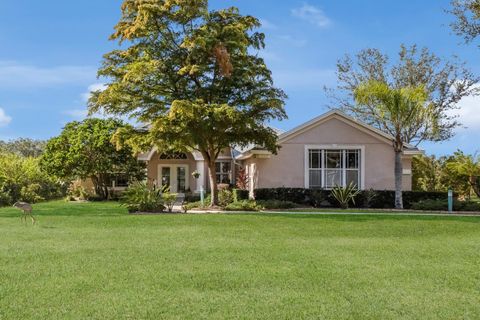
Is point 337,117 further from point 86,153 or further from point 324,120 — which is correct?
point 86,153

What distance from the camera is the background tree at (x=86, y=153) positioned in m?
30.7

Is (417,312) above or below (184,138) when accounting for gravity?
below

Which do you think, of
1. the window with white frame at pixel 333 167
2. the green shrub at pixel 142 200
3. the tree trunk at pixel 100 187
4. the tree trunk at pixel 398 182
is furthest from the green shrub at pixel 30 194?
the tree trunk at pixel 398 182

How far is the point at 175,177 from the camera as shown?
34.2 meters

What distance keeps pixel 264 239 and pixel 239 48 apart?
471 inches

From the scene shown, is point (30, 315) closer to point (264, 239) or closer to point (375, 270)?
point (375, 270)

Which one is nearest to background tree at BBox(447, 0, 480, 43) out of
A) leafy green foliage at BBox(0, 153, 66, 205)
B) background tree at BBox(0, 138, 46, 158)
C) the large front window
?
the large front window

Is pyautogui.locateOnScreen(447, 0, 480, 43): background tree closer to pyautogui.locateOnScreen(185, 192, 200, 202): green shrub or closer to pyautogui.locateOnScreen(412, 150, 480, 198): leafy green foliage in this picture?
pyautogui.locateOnScreen(412, 150, 480, 198): leafy green foliage

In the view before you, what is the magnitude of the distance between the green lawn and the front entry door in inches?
760

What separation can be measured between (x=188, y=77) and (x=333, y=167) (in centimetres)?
868

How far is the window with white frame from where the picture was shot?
25516 mm

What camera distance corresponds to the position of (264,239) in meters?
12.4

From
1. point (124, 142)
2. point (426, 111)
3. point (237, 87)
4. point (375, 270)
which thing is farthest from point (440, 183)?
point (375, 270)

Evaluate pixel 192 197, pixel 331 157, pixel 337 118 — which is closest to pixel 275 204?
pixel 331 157
